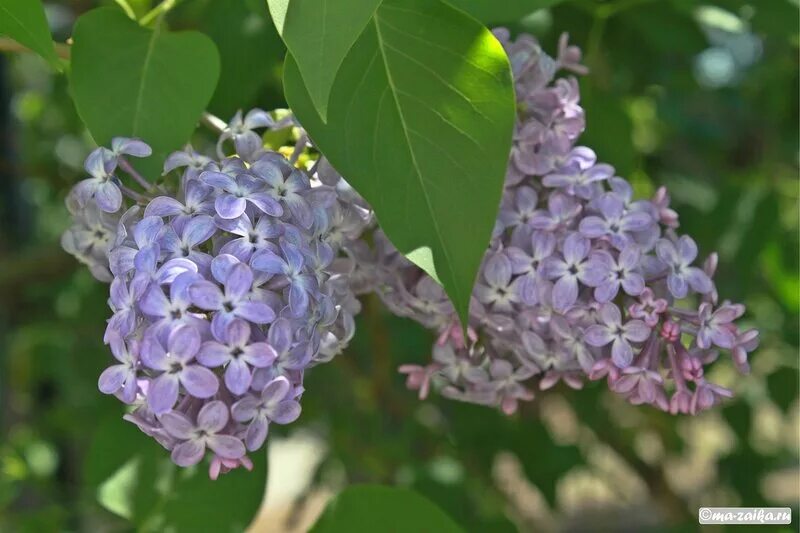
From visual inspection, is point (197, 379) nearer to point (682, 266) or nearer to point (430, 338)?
point (682, 266)

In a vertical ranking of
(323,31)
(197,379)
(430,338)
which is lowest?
(430,338)

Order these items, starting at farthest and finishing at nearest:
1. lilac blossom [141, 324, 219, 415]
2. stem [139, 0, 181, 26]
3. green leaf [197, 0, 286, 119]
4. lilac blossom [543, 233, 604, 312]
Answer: green leaf [197, 0, 286, 119]
stem [139, 0, 181, 26]
lilac blossom [543, 233, 604, 312]
lilac blossom [141, 324, 219, 415]

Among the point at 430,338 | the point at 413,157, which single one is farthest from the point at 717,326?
the point at 430,338

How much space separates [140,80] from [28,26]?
8 cm

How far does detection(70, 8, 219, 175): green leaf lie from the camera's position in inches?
24.6

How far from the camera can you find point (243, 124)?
62 centimetres

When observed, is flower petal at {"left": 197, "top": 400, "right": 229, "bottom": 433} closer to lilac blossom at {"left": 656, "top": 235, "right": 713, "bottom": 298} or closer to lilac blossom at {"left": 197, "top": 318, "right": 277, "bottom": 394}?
lilac blossom at {"left": 197, "top": 318, "right": 277, "bottom": 394}

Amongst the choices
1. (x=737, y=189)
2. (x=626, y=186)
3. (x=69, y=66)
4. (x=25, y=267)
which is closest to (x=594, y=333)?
(x=626, y=186)

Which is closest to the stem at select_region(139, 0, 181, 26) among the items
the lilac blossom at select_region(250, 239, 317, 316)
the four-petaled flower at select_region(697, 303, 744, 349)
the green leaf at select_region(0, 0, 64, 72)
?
the green leaf at select_region(0, 0, 64, 72)

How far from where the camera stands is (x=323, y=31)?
19.9 inches

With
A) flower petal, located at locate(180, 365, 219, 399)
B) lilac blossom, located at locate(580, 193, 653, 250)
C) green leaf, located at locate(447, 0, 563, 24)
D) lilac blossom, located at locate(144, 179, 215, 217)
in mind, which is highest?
green leaf, located at locate(447, 0, 563, 24)

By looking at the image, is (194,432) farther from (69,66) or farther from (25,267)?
(25,267)

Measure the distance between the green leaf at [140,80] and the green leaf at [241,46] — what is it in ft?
0.55

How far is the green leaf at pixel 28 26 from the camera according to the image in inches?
22.9
